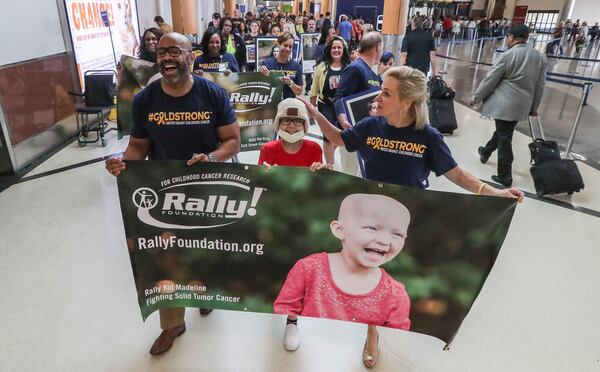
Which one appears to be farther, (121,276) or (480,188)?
(121,276)

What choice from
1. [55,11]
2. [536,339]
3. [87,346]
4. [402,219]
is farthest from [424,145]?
[55,11]

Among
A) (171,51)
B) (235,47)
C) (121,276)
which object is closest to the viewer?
(171,51)

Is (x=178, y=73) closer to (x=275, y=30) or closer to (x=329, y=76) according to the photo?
(x=329, y=76)

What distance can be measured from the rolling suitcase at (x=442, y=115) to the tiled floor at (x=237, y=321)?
308 centimetres

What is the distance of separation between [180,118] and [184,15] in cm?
1351

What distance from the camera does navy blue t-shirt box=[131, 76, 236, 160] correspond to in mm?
2152

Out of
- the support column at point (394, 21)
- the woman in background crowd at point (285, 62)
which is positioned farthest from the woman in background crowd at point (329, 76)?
the support column at point (394, 21)

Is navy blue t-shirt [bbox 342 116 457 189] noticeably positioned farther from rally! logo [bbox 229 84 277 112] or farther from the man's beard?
rally! logo [bbox 229 84 277 112]

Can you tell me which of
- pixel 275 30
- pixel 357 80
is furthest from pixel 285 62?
pixel 275 30

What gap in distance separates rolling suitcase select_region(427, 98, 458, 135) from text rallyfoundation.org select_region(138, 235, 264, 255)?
18.0 feet

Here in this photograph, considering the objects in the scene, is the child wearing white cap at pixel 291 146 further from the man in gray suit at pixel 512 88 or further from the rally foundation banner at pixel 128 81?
the man in gray suit at pixel 512 88

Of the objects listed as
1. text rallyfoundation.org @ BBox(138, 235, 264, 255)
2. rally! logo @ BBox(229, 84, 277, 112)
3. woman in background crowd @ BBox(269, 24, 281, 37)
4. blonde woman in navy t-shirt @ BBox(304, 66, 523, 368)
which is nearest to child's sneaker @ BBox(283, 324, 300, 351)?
text rallyfoundation.org @ BBox(138, 235, 264, 255)

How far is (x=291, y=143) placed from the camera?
8.14ft

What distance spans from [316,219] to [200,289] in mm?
769
